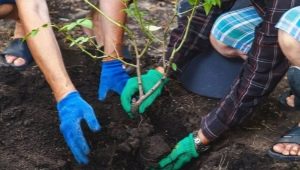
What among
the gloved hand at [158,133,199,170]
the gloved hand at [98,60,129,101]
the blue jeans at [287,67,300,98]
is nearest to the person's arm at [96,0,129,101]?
the gloved hand at [98,60,129,101]

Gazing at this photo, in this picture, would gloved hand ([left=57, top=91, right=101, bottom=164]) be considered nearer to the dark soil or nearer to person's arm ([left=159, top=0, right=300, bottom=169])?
the dark soil

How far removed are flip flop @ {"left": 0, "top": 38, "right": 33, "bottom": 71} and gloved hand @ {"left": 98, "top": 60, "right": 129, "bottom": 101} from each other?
53 cm

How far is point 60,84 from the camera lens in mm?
1937

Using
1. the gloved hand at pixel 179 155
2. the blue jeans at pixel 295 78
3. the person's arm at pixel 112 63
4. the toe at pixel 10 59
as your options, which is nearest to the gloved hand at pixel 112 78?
the person's arm at pixel 112 63

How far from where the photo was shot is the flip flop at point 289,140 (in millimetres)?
1851

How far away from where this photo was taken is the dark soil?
1893 millimetres

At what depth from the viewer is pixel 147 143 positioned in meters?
1.94

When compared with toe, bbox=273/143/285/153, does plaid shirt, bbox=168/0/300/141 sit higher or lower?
higher

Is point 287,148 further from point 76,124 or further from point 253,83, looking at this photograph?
point 76,124

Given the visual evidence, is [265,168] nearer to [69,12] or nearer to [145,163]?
[145,163]

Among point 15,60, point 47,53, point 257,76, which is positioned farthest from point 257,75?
point 15,60

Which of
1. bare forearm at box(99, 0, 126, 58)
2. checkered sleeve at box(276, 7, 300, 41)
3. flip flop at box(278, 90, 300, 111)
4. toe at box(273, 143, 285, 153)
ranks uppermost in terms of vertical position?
checkered sleeve at box(276, 7, 300, 41)

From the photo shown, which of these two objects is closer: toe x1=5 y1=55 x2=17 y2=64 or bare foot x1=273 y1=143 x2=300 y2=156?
bare foot x1=273 y1=143 x2=300 y2=156

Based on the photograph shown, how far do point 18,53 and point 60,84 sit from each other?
71 cm
